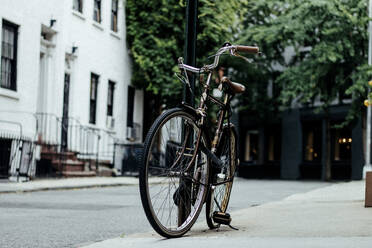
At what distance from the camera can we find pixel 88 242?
6508 millimetres

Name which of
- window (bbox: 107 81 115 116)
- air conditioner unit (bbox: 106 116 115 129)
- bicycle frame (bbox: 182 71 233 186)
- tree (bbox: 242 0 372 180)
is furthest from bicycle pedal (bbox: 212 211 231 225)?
tree (bbox: 242 0 372 180)

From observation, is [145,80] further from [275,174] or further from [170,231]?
[170,231]

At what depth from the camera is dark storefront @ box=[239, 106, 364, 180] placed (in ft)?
122

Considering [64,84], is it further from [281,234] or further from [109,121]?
[281,234]

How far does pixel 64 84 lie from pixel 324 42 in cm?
1097

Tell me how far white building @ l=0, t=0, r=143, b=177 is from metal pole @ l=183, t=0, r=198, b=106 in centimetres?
1159

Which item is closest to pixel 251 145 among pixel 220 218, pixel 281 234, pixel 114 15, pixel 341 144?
pixel 341 144

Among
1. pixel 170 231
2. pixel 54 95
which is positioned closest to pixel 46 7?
pixel 54 95

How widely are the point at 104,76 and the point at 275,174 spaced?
640 inches

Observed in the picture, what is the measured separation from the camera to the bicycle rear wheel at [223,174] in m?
6.38

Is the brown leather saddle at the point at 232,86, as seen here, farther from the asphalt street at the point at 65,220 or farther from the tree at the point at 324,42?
the tree at the point at 324,42

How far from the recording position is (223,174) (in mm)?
6547

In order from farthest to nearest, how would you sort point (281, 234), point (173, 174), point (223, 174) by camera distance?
point (223, 174)
point (281, 234)
point (173, 174)

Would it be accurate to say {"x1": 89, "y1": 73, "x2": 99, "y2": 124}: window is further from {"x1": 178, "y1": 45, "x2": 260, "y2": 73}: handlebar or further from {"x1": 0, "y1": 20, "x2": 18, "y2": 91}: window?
{"x1": 178, "y1": 45, "x2": 260, "y2": 73}: handlebar
